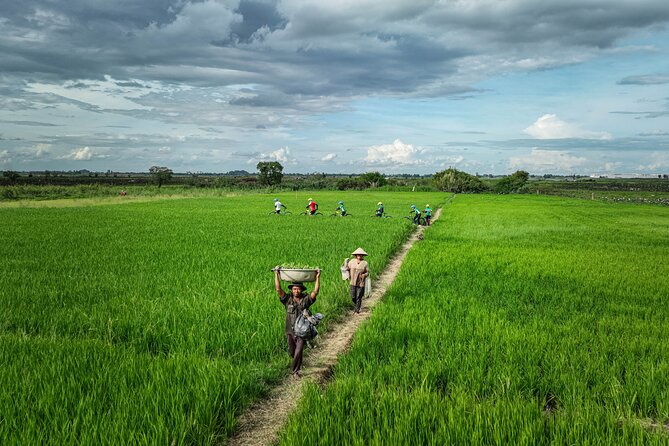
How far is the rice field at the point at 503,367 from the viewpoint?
12.5 ft

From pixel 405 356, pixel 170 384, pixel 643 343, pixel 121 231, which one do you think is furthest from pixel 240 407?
pixel 121 231

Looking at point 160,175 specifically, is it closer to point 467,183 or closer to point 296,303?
point 467,183

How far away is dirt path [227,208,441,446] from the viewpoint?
4082 millimetres

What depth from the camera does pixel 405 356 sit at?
553 centimetres

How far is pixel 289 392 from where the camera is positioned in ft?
16.1

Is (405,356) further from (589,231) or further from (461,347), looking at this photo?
(589,231)

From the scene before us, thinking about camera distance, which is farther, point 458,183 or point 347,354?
point 458,183

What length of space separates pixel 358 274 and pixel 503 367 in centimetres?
325

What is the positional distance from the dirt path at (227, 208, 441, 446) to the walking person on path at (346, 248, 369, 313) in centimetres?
32

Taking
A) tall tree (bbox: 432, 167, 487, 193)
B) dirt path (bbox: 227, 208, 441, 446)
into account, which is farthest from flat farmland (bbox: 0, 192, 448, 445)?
tall tree (bbox: 432, 167, 487, 193)

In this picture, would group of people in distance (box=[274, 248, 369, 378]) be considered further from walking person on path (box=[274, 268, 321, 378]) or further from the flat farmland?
the flat farmland

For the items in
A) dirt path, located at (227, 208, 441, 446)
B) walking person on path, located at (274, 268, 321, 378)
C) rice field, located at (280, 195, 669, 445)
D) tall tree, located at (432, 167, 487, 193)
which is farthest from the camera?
tall tree, located at (432, 167, 487, 193)

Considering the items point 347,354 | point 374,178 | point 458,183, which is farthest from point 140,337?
point 374,178

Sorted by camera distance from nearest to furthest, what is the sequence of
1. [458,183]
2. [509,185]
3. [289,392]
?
[289,392]
[458,183]
[509,185]
